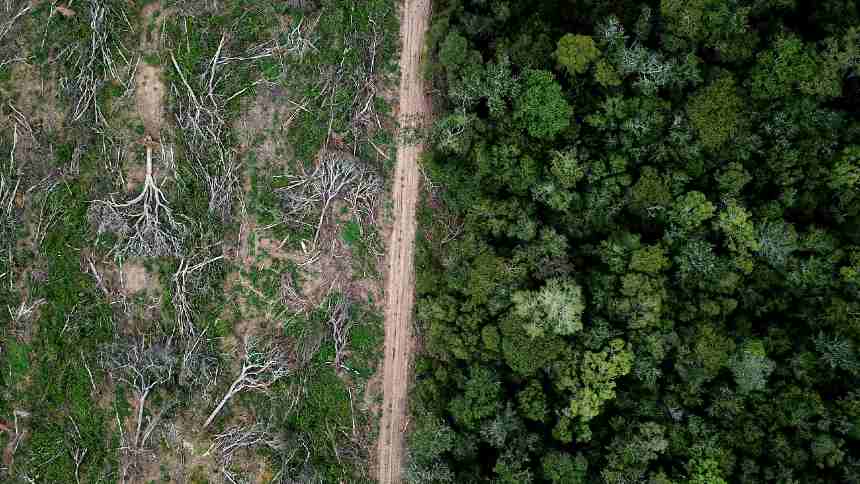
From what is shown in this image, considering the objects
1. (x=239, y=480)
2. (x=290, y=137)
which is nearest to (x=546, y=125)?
(x=290, y=137)

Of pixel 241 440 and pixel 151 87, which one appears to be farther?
pixel 151 87

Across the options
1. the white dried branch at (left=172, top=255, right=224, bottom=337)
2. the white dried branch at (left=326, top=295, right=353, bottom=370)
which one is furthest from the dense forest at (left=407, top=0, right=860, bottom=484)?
the white dried branch at (left=172, top=255, right=224, bottom=337)

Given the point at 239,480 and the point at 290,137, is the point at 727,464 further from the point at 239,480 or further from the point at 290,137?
the point at 290,137

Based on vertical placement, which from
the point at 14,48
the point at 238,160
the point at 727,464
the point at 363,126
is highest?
the point at 727,464

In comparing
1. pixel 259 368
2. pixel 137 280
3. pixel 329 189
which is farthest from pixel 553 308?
pixel 137 280

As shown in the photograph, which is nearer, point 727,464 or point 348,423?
point 727,464

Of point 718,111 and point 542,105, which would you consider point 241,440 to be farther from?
point 718,111

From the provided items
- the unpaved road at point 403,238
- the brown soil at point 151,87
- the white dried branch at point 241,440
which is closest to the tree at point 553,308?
the unpaved road at point 403,238
